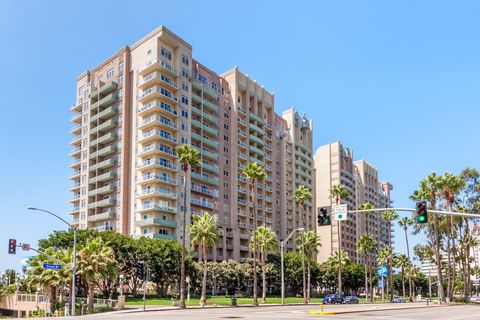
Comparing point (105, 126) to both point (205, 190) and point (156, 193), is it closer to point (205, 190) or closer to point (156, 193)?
point (156, 193)

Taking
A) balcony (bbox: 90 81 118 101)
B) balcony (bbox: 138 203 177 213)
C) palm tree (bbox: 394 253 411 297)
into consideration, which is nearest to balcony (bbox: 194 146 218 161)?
balcony (bbox: 138 203 177 213)

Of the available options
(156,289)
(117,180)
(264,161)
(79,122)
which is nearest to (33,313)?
(156,289)

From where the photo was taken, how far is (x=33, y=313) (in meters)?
56.5

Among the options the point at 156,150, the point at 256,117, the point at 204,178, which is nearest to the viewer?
the point at 156,150

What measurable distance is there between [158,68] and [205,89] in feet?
51.7

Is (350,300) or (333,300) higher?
(333,300)

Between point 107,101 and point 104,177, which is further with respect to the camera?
point 107,101

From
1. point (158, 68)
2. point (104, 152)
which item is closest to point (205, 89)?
point (158, 68)

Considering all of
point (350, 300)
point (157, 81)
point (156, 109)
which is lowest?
point (350, 300)

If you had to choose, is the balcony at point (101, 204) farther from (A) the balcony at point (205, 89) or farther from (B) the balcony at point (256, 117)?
(B) the balcony at point (256, 117)

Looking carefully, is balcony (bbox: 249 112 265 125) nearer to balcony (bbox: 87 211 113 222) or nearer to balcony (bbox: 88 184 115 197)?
balcony (bbox: 88 184 115 197)

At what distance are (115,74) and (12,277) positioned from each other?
7074cm

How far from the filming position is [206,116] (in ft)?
382

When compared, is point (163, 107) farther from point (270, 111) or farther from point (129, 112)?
point (270, 111)
